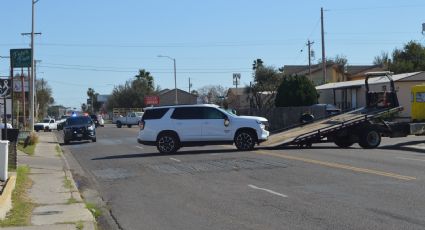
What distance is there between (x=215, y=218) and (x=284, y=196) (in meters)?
2.49

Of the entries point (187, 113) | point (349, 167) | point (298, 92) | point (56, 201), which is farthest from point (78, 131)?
point (56, 201)

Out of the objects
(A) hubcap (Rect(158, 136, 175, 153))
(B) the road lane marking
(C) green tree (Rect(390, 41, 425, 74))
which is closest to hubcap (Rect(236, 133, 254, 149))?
(A) hubcap (Rect(158, 136, 175, 153))

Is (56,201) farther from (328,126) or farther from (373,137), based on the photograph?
(373,137)

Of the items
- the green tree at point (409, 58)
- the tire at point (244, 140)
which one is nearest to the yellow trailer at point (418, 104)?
the tire at point (244, 140)

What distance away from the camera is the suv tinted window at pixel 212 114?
25078 mm

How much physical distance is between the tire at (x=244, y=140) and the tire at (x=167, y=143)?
2.41m

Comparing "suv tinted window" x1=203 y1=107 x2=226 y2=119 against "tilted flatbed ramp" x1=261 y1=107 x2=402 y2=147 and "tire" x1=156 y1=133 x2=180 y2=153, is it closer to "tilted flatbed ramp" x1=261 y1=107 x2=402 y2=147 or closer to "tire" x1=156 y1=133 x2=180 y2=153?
"tire" x1=156 y1=133 x2=180 y2=153

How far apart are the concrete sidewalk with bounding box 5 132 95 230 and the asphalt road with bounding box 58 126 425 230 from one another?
56cm

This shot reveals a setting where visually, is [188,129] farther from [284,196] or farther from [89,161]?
[284,196]

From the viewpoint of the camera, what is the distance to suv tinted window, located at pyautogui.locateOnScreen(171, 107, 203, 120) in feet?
81.9

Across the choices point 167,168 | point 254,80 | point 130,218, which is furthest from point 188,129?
point 254,80

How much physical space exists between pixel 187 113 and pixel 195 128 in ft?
2.27

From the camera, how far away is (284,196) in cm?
1251

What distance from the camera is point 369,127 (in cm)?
2575
